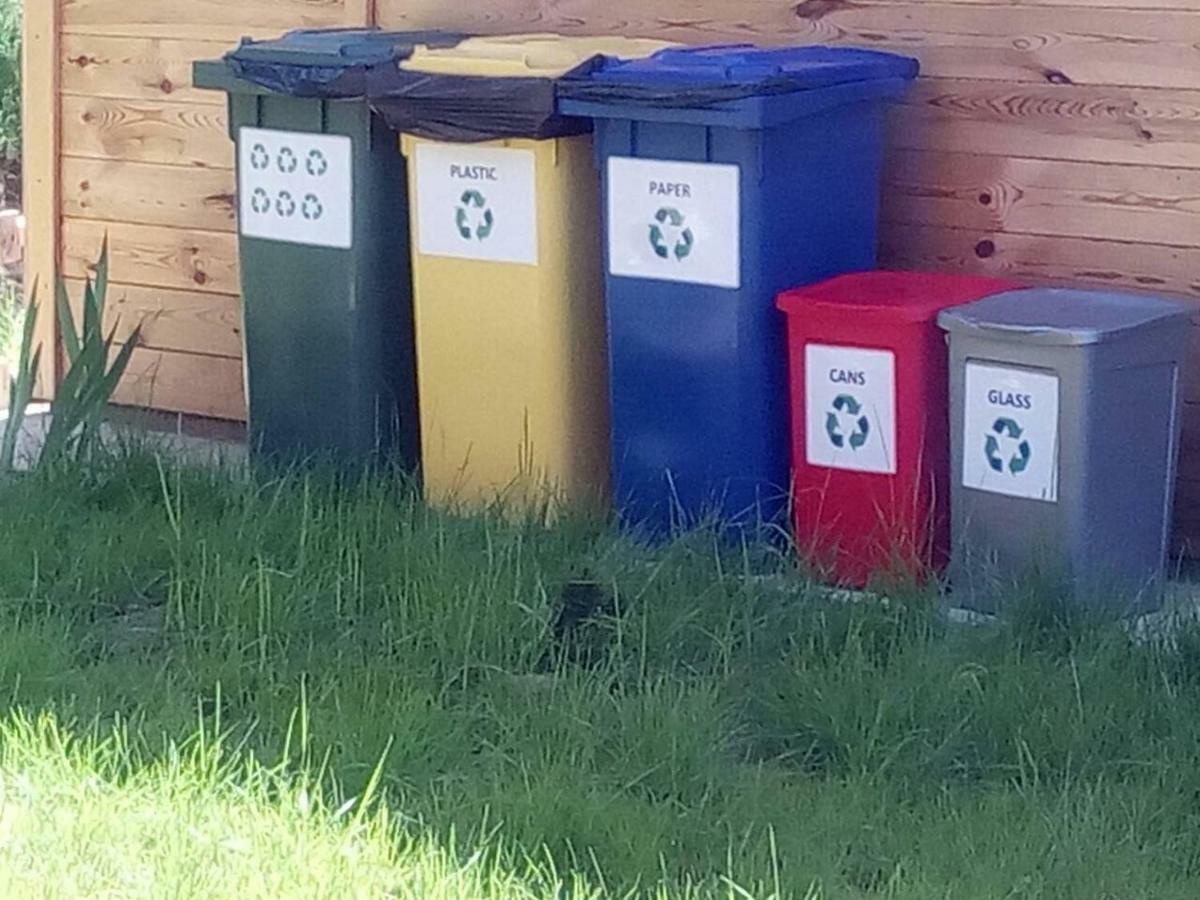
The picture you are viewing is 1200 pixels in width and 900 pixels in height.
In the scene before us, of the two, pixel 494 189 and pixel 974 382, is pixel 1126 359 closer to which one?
pixel 974 382

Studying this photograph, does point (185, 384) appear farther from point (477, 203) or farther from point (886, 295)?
point (886, 295)

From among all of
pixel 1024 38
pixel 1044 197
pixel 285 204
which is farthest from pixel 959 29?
pixel 285 204

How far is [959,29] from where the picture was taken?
19.1ft

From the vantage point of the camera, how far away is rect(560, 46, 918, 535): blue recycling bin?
5379 millimetres

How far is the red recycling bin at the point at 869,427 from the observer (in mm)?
5297

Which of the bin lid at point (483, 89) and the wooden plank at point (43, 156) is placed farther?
the wooden plank at point (43, 156)

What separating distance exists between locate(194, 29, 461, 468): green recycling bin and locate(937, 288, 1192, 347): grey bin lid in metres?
1.65

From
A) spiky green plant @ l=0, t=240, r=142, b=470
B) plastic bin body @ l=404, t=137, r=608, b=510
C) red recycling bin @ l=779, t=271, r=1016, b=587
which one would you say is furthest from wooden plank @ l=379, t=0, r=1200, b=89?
spiky green plant @ l=0, t=240, r=142, b=470

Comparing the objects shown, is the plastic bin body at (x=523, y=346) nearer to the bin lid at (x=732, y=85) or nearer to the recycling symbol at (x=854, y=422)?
the bin lid at (x=732, y=85)

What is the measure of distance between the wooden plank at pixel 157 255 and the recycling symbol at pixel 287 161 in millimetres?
973

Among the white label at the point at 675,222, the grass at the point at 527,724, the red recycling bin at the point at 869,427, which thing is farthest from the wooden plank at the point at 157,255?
the red recycling bin at the point at 869,427

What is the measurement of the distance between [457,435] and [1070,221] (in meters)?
1.64

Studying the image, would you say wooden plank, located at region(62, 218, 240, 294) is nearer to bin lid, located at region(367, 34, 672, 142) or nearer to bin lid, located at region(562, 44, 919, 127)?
bin lid, located at region(367, 34, 672, 142)

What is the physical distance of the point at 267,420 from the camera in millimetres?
6367
